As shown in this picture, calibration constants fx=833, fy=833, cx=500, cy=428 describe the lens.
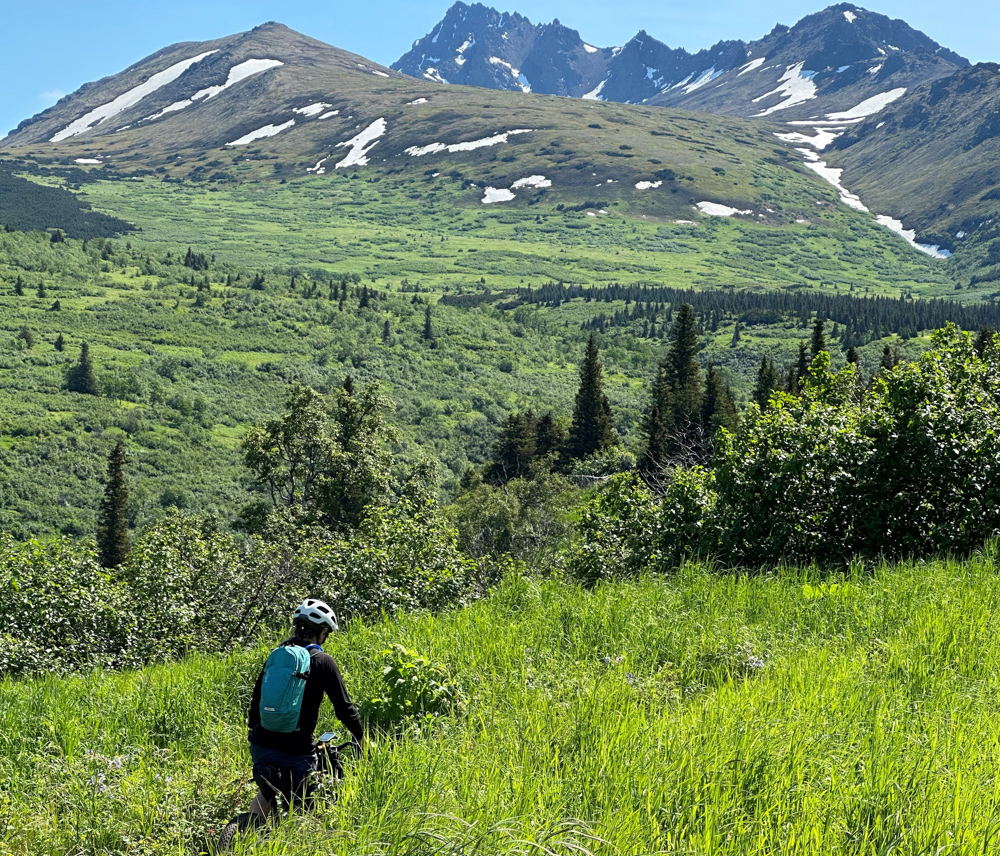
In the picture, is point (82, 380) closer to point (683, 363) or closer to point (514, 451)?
point (514, 451)

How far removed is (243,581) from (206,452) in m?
94.8

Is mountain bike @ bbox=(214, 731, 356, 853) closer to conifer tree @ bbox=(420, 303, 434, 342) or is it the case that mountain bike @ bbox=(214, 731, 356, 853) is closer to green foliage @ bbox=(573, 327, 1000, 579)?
green foliage @ bbox=(573, 327, 1000, 579)

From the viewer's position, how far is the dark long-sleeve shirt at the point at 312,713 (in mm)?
5789

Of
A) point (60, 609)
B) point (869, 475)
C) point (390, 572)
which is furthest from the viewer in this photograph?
point (390, 572)

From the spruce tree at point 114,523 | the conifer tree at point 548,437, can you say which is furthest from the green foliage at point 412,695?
the conifer tree at point 548,437

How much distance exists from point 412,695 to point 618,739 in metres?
2.06

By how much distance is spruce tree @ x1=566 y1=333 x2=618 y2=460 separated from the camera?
78.9 m

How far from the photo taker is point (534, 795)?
4566 millimetres

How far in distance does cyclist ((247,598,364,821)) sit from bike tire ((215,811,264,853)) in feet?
0.46

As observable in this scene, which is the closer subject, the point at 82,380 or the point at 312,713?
the point at 312,713

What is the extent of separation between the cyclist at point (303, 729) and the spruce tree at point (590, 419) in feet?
239

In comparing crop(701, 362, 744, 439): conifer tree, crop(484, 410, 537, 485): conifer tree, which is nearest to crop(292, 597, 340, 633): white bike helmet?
crop(701, 362, 744, 439): conifer tree

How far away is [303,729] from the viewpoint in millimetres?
5852

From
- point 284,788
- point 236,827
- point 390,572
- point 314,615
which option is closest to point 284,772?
point 284,788
